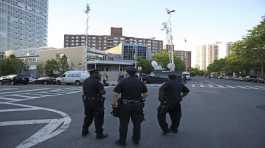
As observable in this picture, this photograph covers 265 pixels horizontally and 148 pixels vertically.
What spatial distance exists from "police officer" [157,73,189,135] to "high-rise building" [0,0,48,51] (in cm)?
13435

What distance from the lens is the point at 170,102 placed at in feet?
28.8

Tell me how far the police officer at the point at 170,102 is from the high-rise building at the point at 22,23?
134354 mm

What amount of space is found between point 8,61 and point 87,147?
75.0 metres

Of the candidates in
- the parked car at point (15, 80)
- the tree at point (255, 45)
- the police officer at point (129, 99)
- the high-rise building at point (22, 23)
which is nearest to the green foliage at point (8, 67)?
the parked car at point (15, 80)

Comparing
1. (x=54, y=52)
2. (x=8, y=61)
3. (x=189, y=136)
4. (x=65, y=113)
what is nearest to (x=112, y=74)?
(x=8, y=61)

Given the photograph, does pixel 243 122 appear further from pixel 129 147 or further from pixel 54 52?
pixel 54 52

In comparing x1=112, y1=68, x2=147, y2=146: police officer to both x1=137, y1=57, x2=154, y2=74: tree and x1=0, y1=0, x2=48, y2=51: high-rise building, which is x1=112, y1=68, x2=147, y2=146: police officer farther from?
x1=0, y1=0, x2=48, y2=51: high-rise building

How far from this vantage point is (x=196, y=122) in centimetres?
1085

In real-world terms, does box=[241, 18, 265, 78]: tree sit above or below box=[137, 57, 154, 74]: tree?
above

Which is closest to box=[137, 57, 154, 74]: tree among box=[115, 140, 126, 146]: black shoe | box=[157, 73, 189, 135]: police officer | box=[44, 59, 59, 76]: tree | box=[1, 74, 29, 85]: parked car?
box=[44, 59, 59, 76]: tree

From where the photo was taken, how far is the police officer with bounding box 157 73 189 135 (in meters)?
8.76

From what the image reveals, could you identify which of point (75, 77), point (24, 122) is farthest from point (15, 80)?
point (24, 122)

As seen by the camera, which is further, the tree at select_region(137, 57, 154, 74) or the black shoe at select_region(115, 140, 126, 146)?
the tree at select_region(137, 57, 154, 74)

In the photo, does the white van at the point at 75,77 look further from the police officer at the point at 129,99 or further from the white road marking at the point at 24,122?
the police officer at the point at 129,99
